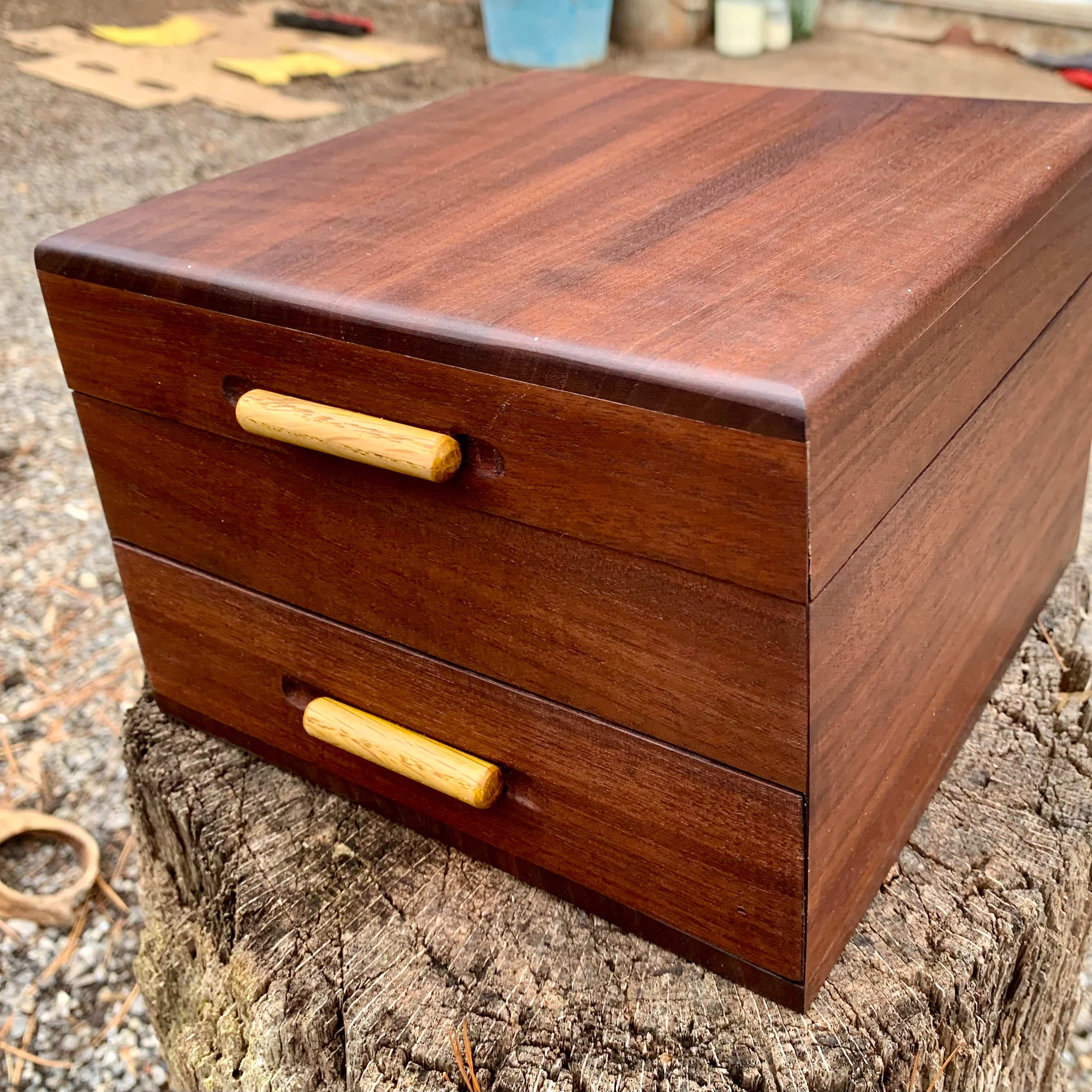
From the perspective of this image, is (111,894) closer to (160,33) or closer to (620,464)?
(620,464)

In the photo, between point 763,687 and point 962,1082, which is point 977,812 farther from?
point 763,687

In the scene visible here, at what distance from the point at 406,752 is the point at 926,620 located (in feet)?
1.24

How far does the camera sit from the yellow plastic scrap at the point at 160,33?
4375mm

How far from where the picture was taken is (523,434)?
69cm

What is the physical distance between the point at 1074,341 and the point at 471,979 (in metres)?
0.70

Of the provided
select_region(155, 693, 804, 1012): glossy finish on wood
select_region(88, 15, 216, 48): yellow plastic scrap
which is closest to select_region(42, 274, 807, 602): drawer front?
select_region(155, 693, 804, 1012): glossy finish on wood

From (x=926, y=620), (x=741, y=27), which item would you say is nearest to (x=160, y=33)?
(x=741, y=27)

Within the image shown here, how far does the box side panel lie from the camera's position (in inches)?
24.2

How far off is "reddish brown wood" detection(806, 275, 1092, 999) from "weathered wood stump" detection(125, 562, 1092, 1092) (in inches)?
1.9

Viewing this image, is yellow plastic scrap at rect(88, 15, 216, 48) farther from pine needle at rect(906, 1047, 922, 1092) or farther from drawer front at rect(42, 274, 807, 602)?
pine needle at rect(906, 1047, 922, 1092)

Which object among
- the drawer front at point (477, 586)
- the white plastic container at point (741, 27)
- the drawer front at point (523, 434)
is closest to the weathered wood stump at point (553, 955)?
the drawer front at point (477, 586)

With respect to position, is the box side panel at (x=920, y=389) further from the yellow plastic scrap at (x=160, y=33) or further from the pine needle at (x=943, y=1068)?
the yellow plastic scrap at (x=160, y=33)

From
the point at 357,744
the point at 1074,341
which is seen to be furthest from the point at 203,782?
the point at 1074,341

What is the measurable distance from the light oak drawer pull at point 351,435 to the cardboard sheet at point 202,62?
3325 millimetres
